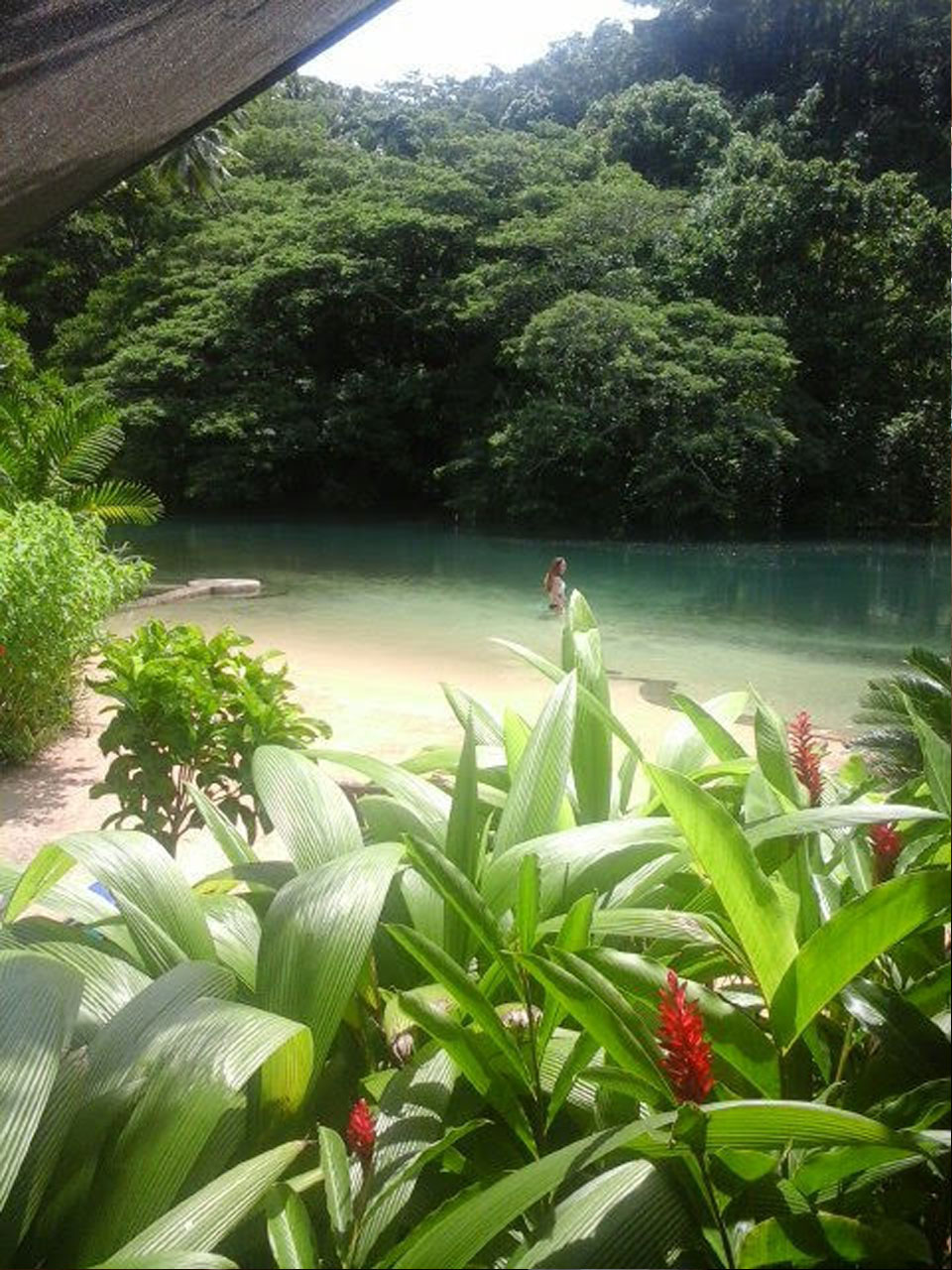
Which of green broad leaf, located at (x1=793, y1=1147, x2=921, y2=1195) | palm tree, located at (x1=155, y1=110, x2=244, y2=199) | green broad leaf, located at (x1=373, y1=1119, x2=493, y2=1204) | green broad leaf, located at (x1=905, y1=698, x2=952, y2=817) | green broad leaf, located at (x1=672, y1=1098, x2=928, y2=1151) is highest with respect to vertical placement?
palm tree, located at (x1=155, y1=110, x2=244, y2=199)

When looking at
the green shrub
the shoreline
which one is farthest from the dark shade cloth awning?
the green shrub

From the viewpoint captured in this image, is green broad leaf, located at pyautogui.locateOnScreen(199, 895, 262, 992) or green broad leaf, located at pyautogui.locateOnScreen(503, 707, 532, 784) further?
green broad leaf, located at pyautogui.locateOnScreen(503, 707, 532, 784)

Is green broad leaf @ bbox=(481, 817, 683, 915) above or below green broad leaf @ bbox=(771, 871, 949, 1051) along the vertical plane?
below

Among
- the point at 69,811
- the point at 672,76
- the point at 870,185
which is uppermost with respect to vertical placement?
the point at 672,76

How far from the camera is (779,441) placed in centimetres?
891

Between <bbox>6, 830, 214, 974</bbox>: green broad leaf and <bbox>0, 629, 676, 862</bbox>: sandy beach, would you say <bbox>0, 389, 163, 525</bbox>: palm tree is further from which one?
<bbox>6, 830, 214, 974</bbox>: green broad leaf

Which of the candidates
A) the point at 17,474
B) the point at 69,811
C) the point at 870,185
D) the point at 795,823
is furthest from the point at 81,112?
the point at 870,185

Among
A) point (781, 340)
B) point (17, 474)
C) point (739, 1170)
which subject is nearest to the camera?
point (739, 1170)

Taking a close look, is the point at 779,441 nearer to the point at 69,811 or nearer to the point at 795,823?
the point at 69,811

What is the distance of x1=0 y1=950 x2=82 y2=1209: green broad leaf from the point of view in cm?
30

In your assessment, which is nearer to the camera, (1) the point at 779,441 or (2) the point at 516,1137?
(2) the point at 516,1137

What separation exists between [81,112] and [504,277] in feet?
30.1

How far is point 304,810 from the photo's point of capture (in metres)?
0.52

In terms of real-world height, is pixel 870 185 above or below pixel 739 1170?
above
